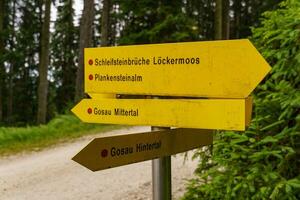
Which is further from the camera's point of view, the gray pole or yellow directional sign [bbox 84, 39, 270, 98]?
the gray pole

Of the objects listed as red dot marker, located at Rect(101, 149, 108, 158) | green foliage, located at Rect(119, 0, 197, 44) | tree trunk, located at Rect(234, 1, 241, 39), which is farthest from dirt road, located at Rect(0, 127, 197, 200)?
tree trunk, located at Rect(234, 1, 241, 39)

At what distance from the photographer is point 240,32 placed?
119 feet

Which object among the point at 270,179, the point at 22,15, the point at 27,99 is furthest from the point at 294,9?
the point at 27,99

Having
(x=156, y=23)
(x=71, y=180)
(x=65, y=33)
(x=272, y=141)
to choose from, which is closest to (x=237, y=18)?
(x=65, y=33)

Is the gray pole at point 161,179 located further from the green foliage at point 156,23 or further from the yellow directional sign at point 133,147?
the green foliage at point 156,23

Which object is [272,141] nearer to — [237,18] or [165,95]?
[165,95]

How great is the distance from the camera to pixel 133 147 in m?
2.88

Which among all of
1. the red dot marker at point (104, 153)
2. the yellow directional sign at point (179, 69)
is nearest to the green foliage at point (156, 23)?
the yellow directional sign at point (179, 69)

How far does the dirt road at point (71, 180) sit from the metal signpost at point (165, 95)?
3.88 meters

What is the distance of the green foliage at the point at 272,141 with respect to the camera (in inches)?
159

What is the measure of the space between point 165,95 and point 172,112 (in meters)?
0.14

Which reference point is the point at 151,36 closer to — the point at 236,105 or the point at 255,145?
the point at 255,145

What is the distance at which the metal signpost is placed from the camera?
2760mm

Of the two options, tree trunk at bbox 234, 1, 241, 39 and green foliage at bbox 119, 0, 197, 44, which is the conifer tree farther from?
green foliage at bbox 119, 0, 197, 44
